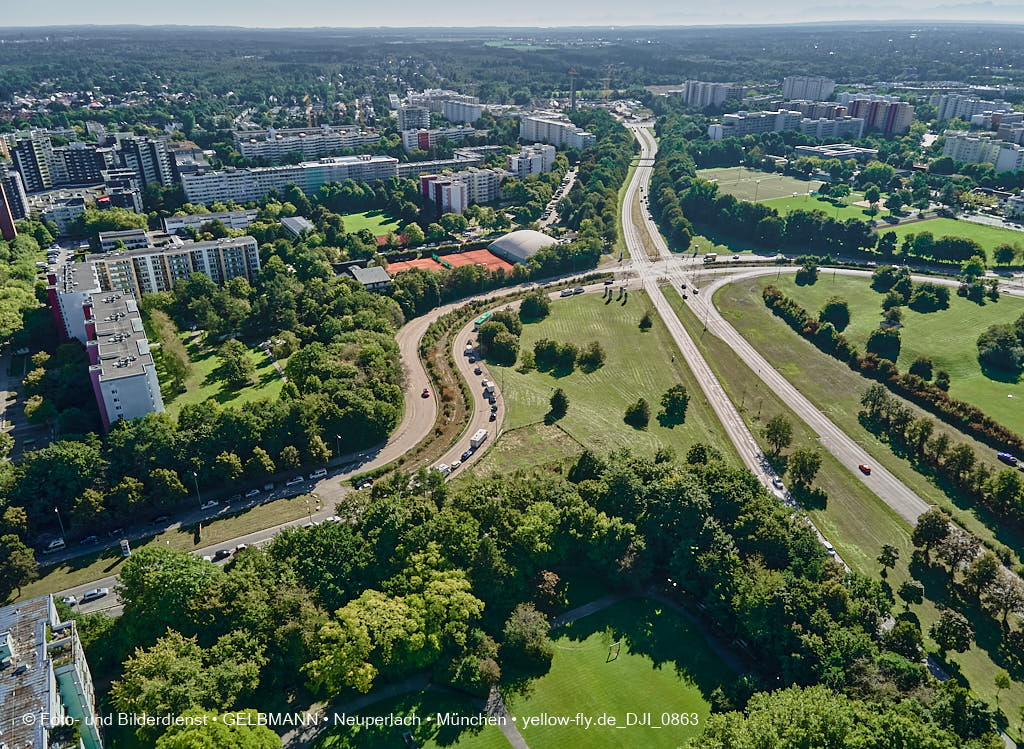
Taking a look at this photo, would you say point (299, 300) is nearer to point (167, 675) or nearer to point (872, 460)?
point (167, 675)

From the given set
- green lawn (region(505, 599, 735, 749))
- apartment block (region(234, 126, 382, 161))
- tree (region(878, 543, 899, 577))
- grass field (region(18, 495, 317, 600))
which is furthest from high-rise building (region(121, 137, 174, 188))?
tree (region(878, 543, 899, 577))

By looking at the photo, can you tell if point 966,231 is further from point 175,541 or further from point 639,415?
point 175,541

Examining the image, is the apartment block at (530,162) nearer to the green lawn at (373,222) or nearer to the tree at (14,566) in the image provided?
the green lawn at (373,222)

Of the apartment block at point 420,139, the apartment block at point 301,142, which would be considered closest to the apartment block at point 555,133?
the apartment block at point 420,139

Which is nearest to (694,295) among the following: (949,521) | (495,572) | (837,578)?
(949,521)

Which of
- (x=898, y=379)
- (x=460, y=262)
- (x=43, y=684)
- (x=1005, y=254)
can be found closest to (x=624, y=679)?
(x=43, y=684)

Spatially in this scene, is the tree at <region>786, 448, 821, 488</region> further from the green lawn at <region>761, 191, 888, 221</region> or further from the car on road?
the green lawn at <region>761, 191, 888, 221</region>

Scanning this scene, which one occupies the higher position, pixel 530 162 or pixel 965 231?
pixel 530 162
